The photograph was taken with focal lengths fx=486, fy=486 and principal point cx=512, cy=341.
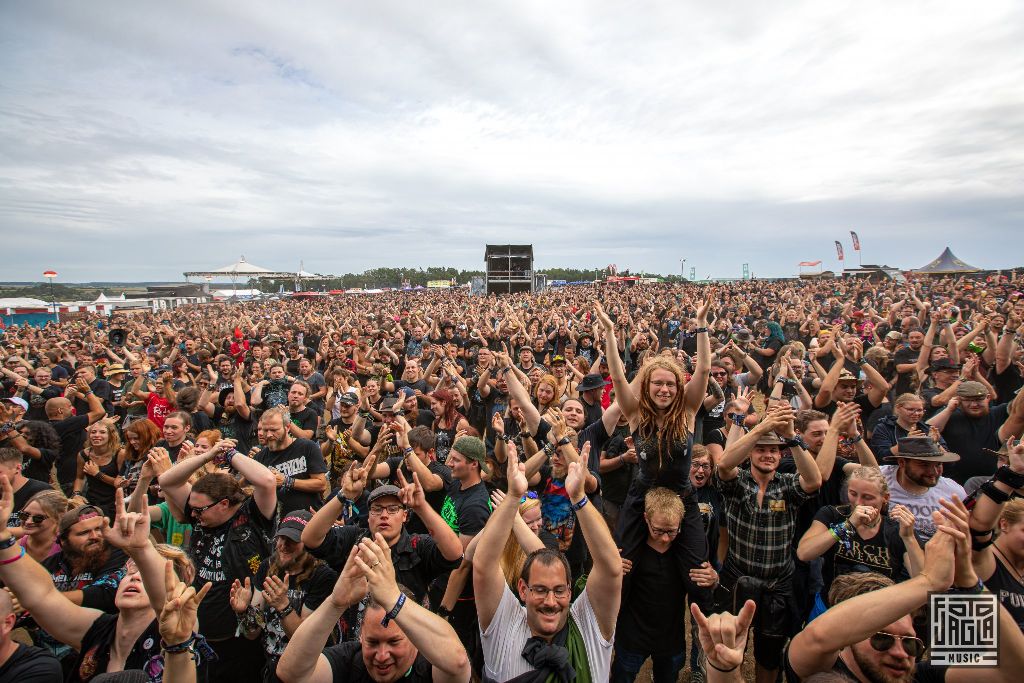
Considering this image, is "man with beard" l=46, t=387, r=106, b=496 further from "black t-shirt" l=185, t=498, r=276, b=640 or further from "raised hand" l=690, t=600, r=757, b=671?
"raised hand" l=690, t=600, r=757, b=671

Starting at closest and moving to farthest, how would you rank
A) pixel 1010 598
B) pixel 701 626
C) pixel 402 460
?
pixel 701 626 → pixel 1010 598 → pixel 402 460

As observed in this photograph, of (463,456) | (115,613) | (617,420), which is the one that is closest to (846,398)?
(617,420)

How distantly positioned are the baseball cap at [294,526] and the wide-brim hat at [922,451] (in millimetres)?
3779

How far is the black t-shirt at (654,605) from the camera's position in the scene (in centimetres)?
284

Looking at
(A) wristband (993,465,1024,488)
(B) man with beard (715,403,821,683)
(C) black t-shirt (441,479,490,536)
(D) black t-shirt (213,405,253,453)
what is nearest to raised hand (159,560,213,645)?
(C) black t-shirt (441,479,490,536)

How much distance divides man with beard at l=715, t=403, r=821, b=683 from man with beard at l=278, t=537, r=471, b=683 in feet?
6.46

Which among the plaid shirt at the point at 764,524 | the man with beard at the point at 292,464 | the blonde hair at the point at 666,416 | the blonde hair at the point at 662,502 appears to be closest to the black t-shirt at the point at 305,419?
the man with beard at the point at 292,464

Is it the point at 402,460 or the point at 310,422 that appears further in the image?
the point at 310,422

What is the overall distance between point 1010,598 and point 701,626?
6.03 ft

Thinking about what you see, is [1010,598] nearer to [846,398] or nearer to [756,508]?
[756,508]

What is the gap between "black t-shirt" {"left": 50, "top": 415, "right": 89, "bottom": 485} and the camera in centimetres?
559

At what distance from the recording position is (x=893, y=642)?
1.88 m

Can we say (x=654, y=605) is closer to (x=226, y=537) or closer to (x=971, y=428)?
(x=226, y=537)

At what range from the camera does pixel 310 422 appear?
5.39 meters
